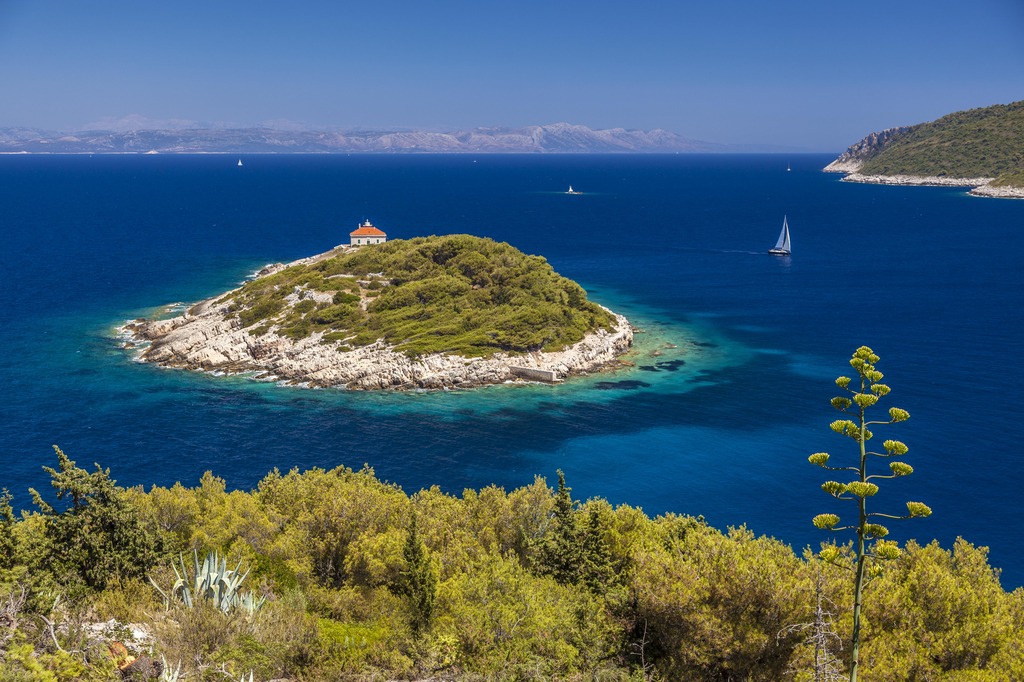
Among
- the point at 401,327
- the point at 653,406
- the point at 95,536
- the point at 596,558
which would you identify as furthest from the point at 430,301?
the point at 95,536

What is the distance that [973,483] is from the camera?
1957 inches

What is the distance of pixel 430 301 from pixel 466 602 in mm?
62611

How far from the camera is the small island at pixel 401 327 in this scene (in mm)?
73312

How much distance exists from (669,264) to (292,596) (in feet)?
372

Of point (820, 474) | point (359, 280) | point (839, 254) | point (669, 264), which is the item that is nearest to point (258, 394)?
point (359, 280)

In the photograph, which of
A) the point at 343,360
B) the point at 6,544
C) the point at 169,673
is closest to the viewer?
the point at 169,673

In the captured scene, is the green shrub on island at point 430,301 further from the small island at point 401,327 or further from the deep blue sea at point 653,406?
the deep blue sea at point 653,406

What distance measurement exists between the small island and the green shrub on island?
0.16m

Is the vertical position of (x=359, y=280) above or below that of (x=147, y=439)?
above

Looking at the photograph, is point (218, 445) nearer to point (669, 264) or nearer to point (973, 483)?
point (973, 483)

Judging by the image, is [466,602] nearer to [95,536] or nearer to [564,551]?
[564,551]

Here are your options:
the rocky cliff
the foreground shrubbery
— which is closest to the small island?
the rocky cliff

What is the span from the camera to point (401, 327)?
79062 mm

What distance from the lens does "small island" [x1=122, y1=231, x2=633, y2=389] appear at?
73312 mm
